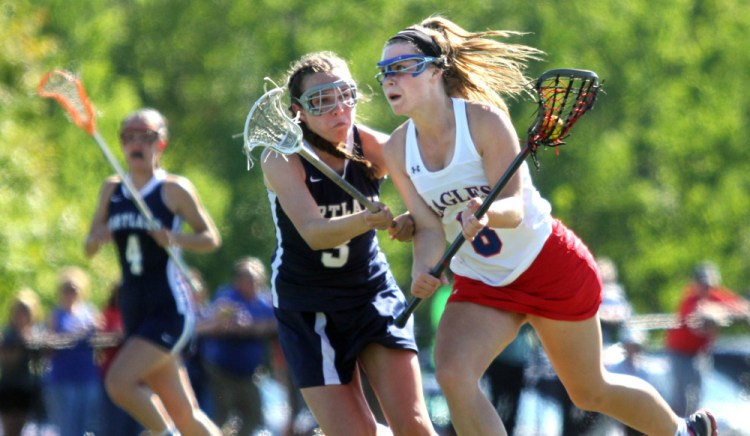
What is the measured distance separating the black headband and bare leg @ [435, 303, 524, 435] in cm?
109

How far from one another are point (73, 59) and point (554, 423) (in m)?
10.5

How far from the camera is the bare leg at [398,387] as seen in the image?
567 centimetres

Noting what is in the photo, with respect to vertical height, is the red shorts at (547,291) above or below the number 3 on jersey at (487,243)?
below

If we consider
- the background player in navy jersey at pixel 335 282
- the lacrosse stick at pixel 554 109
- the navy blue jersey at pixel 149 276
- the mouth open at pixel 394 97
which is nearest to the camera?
the lacrosse stick at pixel 554 109

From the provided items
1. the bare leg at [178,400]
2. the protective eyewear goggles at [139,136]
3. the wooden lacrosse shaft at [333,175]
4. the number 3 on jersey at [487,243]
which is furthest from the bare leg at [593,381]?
the protective eyewear goggles at [139,136]

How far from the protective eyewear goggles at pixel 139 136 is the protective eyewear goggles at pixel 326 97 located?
234cm

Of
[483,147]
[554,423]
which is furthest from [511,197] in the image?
[554,423]

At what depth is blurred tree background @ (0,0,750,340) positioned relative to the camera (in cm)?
2103

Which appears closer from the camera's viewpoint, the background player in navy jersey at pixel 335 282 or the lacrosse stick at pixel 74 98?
the background player in navy jersey at pixel 335 282

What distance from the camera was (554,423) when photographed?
10.0 m

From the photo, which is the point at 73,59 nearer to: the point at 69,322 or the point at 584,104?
the point at 69,322

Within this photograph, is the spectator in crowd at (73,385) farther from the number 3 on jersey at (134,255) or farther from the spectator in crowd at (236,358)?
the number 3 on jersey at (134,255)

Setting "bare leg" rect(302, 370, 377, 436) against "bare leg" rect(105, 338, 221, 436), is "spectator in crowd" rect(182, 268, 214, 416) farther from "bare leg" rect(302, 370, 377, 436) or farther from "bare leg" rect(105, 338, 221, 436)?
"bare leg" rect(302, 370, 377, 436)

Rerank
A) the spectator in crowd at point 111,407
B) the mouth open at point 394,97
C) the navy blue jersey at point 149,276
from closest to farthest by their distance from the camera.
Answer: the mouth open at point 394,97, the navy blue jersey at point 149,276, the spectator in crowd at point 111,407
